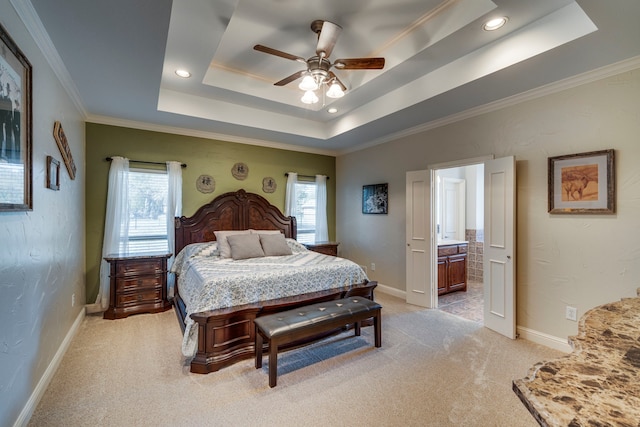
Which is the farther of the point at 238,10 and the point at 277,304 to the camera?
the point at 277,304

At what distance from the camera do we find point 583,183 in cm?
270

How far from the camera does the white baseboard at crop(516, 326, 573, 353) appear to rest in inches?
112

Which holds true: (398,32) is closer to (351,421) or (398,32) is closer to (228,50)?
(228,50)

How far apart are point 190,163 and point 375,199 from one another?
10.3 feet

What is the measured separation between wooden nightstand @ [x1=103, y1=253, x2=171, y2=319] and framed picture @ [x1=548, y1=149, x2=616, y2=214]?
4673 mm

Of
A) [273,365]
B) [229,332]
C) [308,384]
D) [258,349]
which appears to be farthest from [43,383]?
[308,384]

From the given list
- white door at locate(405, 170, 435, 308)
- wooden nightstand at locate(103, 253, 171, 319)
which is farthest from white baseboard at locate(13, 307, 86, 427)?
white door at locate(405, 170, 435, 308)

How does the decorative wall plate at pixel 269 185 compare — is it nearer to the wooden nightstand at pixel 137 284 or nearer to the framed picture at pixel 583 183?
the wooden nightstand at pixel 137 284

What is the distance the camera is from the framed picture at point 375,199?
4.92 metres

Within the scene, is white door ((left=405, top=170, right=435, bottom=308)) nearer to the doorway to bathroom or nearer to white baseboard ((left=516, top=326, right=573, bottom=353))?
the doorway to bathroom

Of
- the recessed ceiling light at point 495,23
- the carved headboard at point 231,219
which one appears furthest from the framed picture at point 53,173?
the recessed ceiling light at point 495,23

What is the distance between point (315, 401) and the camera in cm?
211

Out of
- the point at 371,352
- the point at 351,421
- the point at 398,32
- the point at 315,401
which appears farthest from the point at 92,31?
the point at 371,352

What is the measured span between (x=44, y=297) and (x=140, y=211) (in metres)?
2.11
